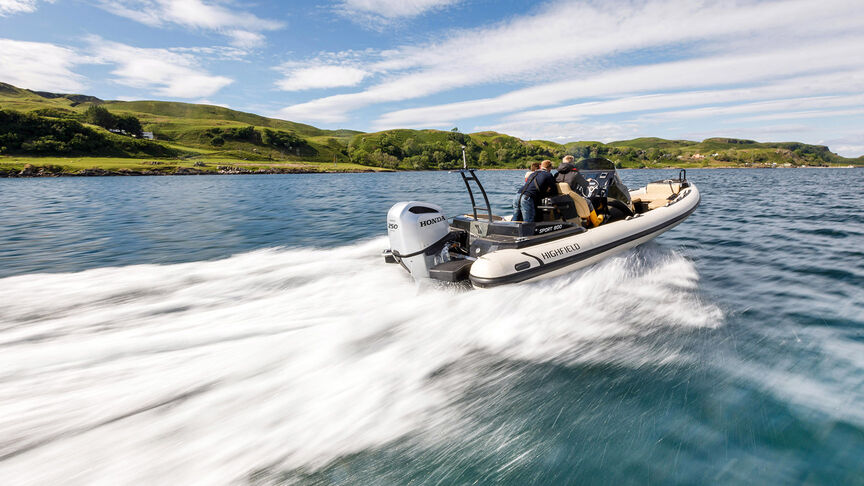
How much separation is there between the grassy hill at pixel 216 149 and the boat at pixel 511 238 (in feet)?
127

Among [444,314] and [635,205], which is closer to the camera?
[444,314]

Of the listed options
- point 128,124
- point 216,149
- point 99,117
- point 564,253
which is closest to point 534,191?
point 564,253

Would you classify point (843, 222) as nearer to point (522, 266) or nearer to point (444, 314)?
point (522, 266)

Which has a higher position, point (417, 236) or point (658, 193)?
point (658, 193)

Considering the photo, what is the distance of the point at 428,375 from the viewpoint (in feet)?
12.1

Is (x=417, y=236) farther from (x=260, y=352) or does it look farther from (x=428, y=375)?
(x=260, y=352)

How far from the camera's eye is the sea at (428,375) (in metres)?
2.56

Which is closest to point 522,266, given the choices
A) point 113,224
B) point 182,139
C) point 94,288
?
point 94,288

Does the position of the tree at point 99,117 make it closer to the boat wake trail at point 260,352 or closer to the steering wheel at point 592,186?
the boat wake trail at point 260,352

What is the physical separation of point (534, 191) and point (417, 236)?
88.3 inches

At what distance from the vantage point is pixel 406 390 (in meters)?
3.44

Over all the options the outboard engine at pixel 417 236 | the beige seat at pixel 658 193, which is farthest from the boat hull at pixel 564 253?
Result: the beige seat at pixel 658 193

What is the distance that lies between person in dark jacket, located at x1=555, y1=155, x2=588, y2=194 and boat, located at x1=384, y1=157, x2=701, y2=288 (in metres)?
0.06

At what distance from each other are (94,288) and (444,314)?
528 centimetres
